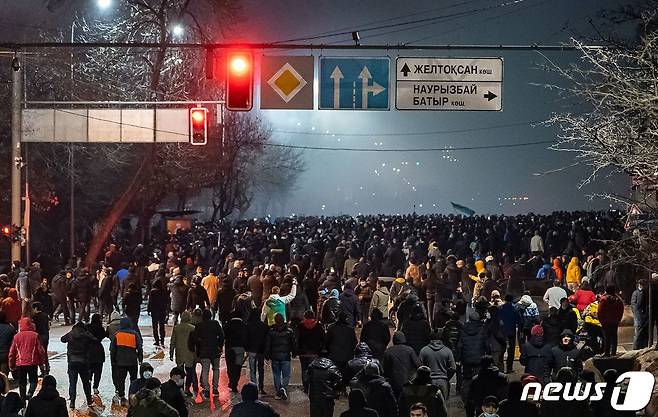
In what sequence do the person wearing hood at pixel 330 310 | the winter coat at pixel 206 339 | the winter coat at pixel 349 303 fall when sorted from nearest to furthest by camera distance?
the winter coat at pixel 206 339
the person wearing hood at pixel 330 310
the winter coat at pixel 349 303

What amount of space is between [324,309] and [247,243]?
18.2 m

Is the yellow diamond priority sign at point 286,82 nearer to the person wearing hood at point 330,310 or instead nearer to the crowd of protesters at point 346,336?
the crowd of protesters at point 346,336

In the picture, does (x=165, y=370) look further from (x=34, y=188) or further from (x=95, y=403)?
(x=34, y=188)

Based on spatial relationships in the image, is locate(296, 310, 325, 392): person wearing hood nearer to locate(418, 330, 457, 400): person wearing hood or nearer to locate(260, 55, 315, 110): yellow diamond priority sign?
locate(418, 330, 457, 400): person wearing hood

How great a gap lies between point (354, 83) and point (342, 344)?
6.06m

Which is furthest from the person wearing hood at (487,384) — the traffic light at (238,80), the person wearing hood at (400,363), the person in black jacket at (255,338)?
the traffic light at (238,80)

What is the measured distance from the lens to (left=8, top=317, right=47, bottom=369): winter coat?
14.5 meters

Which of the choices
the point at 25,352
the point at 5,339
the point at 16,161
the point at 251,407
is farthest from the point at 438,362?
the point at 16,161

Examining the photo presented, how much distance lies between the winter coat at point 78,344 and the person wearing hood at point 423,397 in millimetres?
6040

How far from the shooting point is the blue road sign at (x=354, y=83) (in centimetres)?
1892

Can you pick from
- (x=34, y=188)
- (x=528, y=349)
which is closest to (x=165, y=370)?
(x=528, y=349)

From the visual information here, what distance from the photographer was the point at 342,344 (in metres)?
14.9

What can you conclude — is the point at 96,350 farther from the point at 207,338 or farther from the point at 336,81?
the point at 336,81

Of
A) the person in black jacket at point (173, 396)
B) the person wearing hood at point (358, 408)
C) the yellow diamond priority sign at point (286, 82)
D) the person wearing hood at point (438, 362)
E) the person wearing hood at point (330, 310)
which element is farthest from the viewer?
the person wearing hood at point (330, 310)
